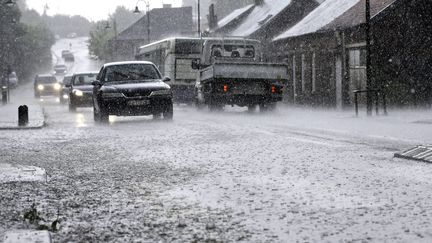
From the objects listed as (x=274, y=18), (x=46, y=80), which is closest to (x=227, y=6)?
(x=274, y=18)

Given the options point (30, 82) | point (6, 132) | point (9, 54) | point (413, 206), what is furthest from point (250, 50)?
point (30, 82)

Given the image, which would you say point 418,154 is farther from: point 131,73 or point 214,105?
point 214,105

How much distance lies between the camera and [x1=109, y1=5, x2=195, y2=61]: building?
103 meters

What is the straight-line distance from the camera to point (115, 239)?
5496 millimetres

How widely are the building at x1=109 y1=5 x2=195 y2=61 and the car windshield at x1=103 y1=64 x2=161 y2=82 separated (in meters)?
80.4

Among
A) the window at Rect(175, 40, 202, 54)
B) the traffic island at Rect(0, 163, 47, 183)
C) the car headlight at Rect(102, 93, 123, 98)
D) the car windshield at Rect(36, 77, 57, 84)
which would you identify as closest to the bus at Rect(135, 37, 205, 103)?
the window at Rect(175, 40, 202, 54)

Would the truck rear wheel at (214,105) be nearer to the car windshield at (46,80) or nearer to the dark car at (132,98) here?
the dark car at (132,98)

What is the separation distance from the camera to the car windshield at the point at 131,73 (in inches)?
851

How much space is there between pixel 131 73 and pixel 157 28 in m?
82.4

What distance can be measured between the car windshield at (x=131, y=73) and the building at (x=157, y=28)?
3166 inches

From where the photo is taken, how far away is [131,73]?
21.8m

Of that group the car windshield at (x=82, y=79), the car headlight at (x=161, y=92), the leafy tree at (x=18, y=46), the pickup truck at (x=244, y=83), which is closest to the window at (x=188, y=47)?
the car windshield at (x=82, y=79)

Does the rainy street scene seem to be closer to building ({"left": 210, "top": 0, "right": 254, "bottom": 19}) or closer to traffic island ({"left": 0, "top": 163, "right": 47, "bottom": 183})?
traffic island ({"left": 0, "top": 163, "right": 47, "bottom": 183})

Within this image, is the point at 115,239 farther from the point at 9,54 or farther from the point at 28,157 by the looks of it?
the point at 9,54
